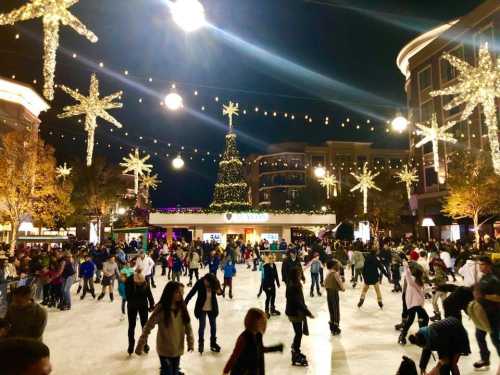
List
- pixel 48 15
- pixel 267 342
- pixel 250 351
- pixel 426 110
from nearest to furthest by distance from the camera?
pixel 250 351 < pixel 48 15 < pixel 267 342 < pixel 426 110

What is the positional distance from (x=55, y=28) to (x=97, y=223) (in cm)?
3532

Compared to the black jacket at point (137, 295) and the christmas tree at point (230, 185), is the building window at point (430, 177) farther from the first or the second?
the black jacket at point (137, 295)

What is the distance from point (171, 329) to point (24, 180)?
25444mm

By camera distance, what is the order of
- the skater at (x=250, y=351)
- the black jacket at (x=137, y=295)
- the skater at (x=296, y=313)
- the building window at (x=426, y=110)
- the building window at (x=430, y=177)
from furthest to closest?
the building window at (x=426, y=110) < the building window at (x=430, y=177) < the black jacket at (x=137, y=295) < the skater at (x=296, y=313) < the skater at (x=250, y=351)

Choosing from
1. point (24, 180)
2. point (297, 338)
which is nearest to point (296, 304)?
point (297, 338)

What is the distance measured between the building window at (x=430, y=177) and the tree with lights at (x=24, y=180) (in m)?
34.7

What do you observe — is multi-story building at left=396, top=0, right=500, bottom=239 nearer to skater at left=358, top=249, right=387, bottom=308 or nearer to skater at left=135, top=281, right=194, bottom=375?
skater at left=358, top=249, right=387, bottom=308

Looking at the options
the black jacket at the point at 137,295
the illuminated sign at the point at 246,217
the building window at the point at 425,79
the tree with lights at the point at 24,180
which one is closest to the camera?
the black jacket at the point at 137,295

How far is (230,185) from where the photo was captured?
37562 millimetres

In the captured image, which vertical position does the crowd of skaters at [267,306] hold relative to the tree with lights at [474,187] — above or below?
below

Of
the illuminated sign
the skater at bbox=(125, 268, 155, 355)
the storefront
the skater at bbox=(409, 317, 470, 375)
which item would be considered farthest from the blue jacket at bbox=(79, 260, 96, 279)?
the illuminated sign

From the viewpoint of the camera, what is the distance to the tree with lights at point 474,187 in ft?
90.6

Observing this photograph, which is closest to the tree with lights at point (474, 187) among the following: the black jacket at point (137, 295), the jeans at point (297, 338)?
the jeans at point (297, 338)

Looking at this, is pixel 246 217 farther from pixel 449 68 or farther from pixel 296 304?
pixel 296 304
